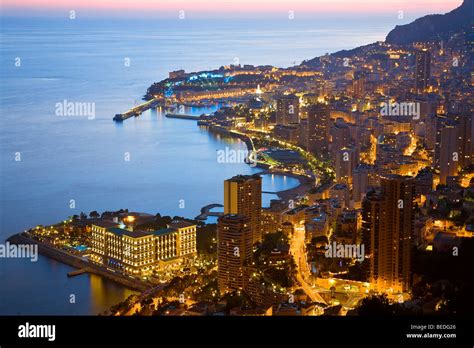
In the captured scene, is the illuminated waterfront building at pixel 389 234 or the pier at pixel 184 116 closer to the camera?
the illuminated waterfront building at pixel 389 234

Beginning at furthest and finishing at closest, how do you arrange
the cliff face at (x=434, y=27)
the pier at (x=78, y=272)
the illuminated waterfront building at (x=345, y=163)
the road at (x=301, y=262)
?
the cliff face at (x=434, y=27), the illuminated waterfront building at (x=345, y=163), the pier at (x=78, y=272), the road at (x=301, y=262)

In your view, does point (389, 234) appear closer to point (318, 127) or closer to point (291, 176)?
point (291, 176)

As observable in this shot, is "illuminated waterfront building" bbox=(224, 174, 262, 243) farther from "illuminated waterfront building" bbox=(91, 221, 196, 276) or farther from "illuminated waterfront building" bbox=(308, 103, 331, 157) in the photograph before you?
"illuminated waterfront building" bbox=(308, 103, 331, 157)

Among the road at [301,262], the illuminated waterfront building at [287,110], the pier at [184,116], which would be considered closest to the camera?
the road at [301,262]

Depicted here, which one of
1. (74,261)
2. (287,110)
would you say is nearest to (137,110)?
(287,110)

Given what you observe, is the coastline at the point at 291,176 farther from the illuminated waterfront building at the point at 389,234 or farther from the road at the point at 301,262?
the illuminated waterfront building at the point at 389,234

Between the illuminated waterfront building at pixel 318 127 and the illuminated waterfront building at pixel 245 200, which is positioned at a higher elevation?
the illuminated waterfront building at pixel 318 127

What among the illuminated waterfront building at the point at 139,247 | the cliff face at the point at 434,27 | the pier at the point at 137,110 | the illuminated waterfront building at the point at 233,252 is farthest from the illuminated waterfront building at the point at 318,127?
the illuminated waterfront building at the point at 233,252
